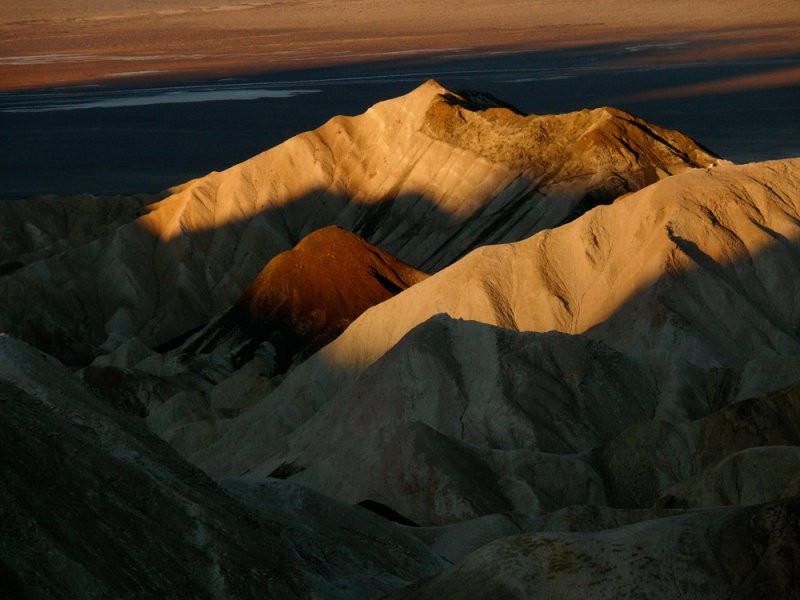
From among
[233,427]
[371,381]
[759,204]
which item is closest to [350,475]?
[371,381]

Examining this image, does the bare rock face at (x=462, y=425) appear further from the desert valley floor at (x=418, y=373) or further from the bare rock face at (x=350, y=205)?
the bare rock face at (x=350, y=205)

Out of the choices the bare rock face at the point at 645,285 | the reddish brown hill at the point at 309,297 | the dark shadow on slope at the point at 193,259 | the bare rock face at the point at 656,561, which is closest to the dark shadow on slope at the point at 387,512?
the bare rock face at the point at 656,561

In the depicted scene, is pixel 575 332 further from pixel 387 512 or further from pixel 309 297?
pixel 309 297

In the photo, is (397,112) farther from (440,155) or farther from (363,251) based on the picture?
(363,251)

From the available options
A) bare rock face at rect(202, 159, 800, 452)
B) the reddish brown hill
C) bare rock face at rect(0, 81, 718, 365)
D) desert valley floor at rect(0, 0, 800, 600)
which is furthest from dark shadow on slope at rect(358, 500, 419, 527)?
bare rock face at rect(0, 81, 718, 365)

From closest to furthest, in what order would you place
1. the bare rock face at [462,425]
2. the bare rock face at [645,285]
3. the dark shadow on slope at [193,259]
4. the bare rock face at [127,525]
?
the bare rock face at [127,525]
the bare rock face at [462,425]
the bare rock face at [645,285]
the dark shadow on slope at [193,259]

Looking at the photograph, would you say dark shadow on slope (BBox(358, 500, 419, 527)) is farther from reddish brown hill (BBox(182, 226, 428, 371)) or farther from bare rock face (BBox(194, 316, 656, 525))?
reddish brown hill (BBox(182, 226, 428, 371))
